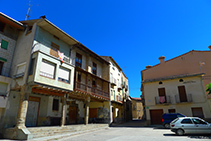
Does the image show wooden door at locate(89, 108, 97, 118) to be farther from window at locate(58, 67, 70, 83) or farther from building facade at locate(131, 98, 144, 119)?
building facade at locate(131, 98, 144, 119)

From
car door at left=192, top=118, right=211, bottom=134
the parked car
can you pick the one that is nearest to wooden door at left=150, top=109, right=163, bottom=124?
the parked car

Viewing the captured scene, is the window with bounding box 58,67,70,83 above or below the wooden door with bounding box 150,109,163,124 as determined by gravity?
above

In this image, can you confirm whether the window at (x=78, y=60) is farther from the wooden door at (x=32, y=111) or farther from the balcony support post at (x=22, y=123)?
the balcony support post at (x=22, y=123)

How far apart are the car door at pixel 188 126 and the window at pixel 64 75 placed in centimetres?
1079

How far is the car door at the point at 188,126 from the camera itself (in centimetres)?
1046

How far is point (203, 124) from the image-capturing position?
10508 millimetres

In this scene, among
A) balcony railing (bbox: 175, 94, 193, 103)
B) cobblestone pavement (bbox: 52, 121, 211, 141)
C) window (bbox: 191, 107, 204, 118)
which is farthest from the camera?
balcony railing (bbox: 175, 94, 193, 103)

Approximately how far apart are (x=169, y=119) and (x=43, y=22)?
16.5 metres

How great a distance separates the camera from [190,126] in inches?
416

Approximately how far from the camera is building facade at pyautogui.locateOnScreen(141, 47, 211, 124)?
1872 centimetres

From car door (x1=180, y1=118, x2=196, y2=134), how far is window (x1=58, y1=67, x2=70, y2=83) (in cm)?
1079

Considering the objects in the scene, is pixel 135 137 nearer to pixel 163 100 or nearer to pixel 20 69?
pixel 20 69

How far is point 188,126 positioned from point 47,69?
12.1 metres

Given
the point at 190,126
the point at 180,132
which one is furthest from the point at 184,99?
the point at 180,132
